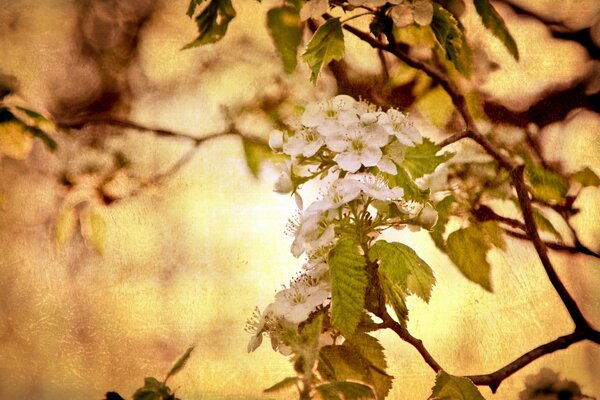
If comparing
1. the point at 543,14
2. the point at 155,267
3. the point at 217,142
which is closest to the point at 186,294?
the point at 155,267

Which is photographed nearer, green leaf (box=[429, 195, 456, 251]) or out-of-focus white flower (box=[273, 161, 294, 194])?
out-of-focus white flower (box=[273, 161, 294, 194])

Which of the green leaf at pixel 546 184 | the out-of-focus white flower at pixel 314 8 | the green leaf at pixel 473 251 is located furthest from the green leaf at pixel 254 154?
the green leaf at pixel 546 184

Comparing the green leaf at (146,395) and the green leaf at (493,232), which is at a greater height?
the green leaf at (493,232)

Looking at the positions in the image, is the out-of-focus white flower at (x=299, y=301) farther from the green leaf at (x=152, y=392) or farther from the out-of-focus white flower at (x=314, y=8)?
the out-of-focus white flower at (x=314, y=8)

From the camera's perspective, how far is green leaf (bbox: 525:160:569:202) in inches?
42.0

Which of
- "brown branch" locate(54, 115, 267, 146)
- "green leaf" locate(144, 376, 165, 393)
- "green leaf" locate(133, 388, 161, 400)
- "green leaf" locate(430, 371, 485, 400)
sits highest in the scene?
"brown branch" locate(54, 115, 267, 146)

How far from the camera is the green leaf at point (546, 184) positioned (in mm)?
1066

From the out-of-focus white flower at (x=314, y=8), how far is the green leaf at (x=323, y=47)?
2cm

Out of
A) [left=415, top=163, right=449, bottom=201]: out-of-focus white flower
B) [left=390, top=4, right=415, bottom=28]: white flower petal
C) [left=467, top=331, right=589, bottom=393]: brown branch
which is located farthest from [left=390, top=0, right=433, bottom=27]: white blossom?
[left=467, top=331, right=589, bottom=393]: brown branch

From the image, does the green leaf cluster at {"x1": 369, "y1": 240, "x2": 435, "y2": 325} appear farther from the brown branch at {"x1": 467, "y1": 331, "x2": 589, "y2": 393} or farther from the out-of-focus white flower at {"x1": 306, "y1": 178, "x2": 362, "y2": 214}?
the brown branch at {"x1": 467, "y1": 331, "x2": 589, "y2": 393}

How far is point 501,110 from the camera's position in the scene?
108cm

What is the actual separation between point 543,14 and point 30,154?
0.89 metres

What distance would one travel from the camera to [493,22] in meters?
1.07

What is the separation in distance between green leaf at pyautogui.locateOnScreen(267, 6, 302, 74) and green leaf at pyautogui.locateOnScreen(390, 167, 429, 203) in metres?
0.26
